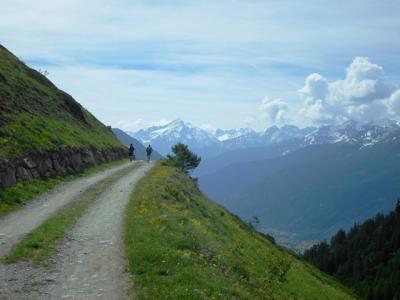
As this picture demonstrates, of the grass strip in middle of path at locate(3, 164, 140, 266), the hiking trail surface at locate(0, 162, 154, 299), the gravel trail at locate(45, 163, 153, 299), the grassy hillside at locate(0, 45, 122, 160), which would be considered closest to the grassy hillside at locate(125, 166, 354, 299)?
the gravel trail at locate(45, 163, 153, 299)

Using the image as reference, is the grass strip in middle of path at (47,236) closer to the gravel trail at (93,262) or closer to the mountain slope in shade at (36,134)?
the gravel trail at (93,262)

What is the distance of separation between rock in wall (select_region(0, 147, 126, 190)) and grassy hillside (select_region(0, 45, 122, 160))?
71 cm

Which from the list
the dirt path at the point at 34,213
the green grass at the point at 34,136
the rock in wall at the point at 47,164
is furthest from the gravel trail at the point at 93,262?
the green grass at the point at 34,136

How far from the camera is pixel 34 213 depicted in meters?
28.2

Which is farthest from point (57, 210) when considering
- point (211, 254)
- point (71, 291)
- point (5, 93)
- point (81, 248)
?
point (5, 93)

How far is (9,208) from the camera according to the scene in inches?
1131

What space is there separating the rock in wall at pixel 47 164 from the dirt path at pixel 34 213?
2.15 m

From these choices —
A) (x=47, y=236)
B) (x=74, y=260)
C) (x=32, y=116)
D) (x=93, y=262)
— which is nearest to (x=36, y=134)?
(x=32, y=116)

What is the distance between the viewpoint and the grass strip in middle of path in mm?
18828

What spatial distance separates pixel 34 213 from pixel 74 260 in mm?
10505

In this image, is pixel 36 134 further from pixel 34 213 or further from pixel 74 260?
pixel 74 260

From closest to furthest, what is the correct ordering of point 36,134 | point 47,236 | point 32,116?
point 47,236 < point 36,134 < point 32,116

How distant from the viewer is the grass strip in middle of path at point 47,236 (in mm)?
18828

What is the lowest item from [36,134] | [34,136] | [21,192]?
[21,192]
